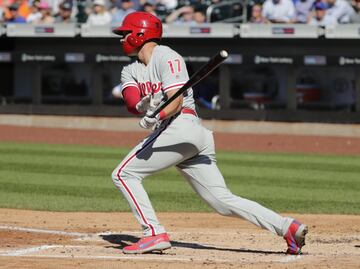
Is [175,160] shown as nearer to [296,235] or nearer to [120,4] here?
[296,235]

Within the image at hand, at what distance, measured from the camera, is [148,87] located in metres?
6.52

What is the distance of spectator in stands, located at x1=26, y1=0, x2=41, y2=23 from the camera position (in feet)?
69.4

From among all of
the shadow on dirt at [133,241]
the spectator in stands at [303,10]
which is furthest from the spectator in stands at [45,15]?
the shadow on dirt at [133,241]

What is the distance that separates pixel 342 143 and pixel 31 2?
9080 mm

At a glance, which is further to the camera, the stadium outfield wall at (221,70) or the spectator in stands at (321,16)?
the stadium outfield wall at (221,70)

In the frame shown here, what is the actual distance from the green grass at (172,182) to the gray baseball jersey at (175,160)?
3.07 m

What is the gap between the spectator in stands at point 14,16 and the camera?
21375mm

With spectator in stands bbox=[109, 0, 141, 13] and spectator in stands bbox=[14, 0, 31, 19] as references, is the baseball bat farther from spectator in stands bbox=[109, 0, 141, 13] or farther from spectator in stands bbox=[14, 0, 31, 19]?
spectator in stands bbox=[14, 0, 31, 19]

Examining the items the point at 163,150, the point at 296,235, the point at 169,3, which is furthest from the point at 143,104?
the point at 169,3

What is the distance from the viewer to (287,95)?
61.6ft

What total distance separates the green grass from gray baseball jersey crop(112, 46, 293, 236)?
10.1ft

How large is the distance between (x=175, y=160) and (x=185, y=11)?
13.5m

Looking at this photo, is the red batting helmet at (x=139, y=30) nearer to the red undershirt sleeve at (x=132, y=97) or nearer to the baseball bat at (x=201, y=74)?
the red undershirt sleeve at (x=132, y=97)

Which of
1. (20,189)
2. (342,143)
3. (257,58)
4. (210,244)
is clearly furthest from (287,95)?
(210,244)
